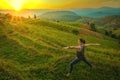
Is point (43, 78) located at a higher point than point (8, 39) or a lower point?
lower

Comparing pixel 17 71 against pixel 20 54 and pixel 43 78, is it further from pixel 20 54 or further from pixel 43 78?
pixel 20 54

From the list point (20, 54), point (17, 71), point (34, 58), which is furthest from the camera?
point (20, 54)

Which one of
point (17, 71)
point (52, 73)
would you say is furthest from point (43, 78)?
point (17, 71)

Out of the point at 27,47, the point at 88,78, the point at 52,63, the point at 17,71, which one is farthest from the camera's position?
Result: the point at 27,47

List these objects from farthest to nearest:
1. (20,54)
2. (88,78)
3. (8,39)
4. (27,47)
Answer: (8,39) < (27,47) < (20,54) < (88,78)

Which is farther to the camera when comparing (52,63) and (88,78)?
(52,63)

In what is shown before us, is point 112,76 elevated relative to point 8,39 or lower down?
lower down

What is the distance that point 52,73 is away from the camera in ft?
76.5

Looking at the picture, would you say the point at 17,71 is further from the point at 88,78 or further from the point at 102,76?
the point at 102,76

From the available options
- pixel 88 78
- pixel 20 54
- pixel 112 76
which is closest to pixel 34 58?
Answer: pixel 20 54

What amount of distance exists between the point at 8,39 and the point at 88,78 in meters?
23.0

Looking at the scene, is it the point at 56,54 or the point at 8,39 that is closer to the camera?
the point at 56,54

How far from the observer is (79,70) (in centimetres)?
2389

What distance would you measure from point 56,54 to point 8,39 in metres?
13.5
